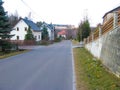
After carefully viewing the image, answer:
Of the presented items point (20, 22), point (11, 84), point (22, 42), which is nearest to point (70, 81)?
point (11, 84)

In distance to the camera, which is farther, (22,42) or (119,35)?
(22,42)

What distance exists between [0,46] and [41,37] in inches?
1858

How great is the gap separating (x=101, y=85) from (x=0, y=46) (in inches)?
906

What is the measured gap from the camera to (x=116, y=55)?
9828 mm

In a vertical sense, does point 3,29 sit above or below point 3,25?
below

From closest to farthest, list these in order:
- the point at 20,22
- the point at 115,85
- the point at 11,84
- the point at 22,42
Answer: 1. the point at 115,85
2. the point at 11,84
3. the point at 22,42
4. the point at 20,22

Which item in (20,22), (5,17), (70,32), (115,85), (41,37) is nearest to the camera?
(115,85)

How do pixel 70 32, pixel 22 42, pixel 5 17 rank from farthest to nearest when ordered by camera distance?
pixel 70 32 < pixel 22 42 < pixel 5 17

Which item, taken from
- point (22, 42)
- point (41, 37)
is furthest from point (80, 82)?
point (41, 37)

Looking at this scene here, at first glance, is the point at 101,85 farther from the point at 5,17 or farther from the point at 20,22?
the point at 20,22

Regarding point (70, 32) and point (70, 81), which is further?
point (70, 32)

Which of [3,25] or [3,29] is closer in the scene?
[3,25]

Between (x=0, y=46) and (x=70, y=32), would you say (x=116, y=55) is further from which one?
(x=70, y=32)

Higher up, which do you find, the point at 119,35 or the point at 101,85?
the point at 119,35
